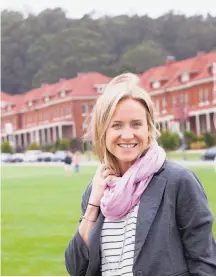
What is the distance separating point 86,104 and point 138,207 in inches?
396

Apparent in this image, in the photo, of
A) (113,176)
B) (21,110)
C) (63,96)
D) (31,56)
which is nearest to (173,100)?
(63,96)

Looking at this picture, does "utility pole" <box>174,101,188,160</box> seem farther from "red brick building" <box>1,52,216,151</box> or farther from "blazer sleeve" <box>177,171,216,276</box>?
"blazer sleeve" <box>177,171,216,276</box>

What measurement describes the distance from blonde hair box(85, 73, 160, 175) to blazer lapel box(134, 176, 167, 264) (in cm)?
8

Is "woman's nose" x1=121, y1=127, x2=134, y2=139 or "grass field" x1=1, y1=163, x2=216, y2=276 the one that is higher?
"woman's nose" x1=121, y1=127, x2=134, y2=139

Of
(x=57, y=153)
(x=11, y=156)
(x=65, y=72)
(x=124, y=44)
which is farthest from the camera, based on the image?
(x=57, y=153)

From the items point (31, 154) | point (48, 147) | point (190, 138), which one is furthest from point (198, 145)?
point (31, 154)

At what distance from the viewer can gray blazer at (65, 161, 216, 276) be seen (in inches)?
39.9

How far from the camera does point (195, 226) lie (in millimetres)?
1024

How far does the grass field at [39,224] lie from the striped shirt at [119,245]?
99.6 inches

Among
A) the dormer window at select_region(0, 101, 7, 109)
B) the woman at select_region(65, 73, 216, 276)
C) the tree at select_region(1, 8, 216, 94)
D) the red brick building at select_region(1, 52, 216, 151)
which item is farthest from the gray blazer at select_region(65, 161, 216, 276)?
the dormer window at select_region(0, 101, 7, 109)

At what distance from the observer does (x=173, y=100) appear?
11.1 meters

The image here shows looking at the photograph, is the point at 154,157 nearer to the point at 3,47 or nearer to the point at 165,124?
the point at 3,47

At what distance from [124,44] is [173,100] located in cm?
314

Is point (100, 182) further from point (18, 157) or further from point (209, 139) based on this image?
point (18, 157)
